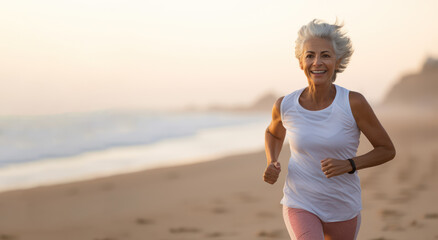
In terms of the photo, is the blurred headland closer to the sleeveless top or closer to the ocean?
the ocean

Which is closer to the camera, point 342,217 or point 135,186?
point 342,217

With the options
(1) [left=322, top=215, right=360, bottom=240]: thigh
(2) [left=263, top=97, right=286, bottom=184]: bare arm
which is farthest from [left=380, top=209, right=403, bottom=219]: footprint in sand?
(1) [left=322, top=215, right=360, bottom=240]: thigh

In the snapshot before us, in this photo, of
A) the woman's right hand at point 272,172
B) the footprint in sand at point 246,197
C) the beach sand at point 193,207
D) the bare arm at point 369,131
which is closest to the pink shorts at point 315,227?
the woman's right hand at point 272,172

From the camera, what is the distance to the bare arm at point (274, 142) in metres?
2.77

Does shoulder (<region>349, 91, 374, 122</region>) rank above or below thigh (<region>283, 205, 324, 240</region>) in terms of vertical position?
above

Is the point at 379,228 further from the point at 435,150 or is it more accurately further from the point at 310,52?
the point at 435,150

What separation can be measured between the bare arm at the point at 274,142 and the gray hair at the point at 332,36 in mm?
406

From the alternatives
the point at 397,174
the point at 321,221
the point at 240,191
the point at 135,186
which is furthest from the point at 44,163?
the point at 321,221

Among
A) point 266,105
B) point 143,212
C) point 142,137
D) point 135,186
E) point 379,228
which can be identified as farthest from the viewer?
point 266,105

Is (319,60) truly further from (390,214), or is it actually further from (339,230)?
(390,214)

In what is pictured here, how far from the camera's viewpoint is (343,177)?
265 cm

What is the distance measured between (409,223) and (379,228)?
1.34 feet

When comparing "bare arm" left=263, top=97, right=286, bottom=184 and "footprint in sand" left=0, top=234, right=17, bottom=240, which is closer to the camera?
"bare arm" left=263, top=97, right=286, bottom=184

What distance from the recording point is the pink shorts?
8.55 feet
